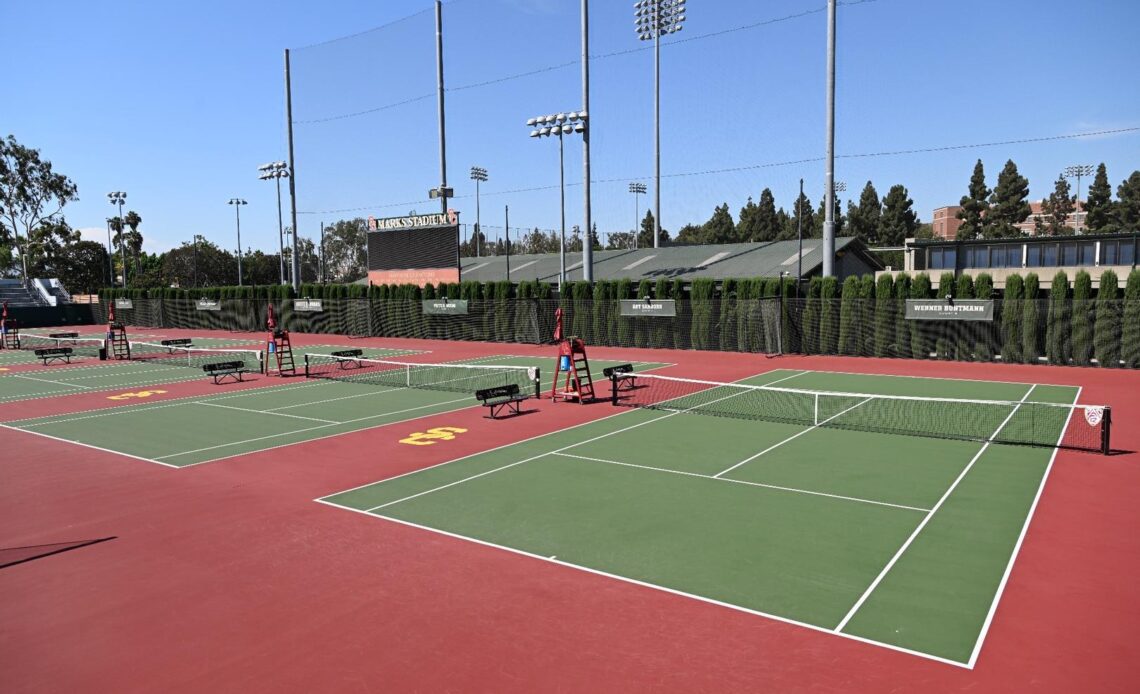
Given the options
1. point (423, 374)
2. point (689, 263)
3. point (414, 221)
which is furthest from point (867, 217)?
point (423, 374)

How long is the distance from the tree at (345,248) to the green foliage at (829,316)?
372 feet

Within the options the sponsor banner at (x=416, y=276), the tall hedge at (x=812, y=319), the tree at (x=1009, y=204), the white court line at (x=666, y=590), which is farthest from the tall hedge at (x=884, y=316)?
the tree at (x=1009, y=204)

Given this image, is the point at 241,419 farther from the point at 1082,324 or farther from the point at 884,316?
the point at 1082,324

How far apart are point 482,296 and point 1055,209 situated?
129663mm

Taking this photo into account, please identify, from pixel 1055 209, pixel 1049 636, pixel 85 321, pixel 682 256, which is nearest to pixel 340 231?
pixel 85 321

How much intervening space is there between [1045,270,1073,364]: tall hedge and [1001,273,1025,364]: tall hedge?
976 mm

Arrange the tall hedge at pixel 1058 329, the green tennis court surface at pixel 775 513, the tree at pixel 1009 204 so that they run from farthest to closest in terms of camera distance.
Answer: the tree at pixel 1009 204
the tall hedge at pixel 1058 329
the green tennis court surface at pixel 775 513

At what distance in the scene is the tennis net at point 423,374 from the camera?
25.4 meters

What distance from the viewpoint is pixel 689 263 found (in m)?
52.8

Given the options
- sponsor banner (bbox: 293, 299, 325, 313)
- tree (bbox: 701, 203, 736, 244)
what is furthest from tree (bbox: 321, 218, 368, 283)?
sponsor banner (bbox: 293, 299, 325, 313)

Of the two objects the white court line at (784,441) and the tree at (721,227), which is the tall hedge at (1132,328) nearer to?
the white court line at (784,441)

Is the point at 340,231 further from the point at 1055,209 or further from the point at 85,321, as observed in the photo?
the point at 1055,209

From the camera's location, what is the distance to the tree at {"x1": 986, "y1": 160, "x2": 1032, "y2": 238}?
95.6 m

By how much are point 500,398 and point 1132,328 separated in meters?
23.7
